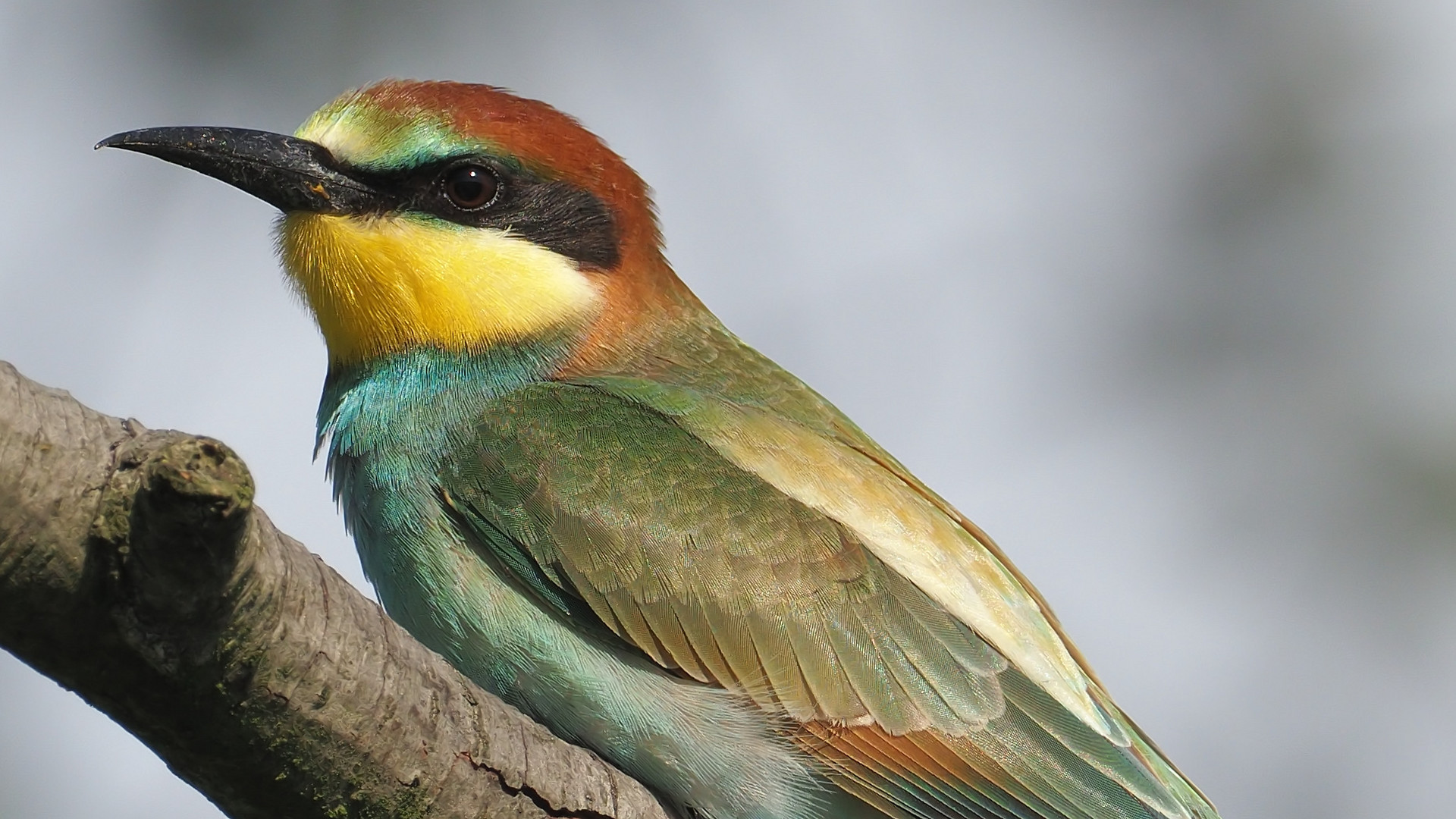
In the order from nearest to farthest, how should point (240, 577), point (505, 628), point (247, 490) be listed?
point (247, 490), point (240, 577), point (505, 628)

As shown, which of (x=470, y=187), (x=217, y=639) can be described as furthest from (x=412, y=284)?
(x=217, y=639)

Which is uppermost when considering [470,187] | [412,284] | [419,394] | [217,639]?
[470,187]

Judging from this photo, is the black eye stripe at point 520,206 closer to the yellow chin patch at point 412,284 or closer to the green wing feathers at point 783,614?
the yellow chin patch at point 412,284

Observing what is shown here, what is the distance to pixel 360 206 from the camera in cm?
332

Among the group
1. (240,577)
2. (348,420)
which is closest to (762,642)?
(348,420)

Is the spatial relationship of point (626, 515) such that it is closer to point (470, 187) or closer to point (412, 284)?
point (412, 284)

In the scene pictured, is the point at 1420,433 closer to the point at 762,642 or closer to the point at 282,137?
the point at 762,642

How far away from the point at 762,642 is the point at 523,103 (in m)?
1.41

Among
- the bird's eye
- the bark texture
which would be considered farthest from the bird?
the bark texture

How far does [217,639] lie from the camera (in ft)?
5.80

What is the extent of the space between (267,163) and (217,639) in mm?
1784

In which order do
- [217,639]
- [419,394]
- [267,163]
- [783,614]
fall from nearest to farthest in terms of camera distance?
[217,639] → [783,614] → [419,394] → [267,163]

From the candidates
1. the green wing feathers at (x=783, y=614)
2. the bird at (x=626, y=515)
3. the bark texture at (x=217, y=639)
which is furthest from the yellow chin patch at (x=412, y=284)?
the bark texture at (x=217, y=639)

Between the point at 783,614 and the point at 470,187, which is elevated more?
the point at 470,187
